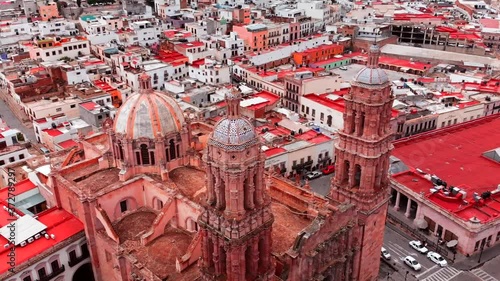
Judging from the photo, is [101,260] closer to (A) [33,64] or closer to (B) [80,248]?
(B) [80,248]

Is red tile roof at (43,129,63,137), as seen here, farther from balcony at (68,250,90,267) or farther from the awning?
the awning

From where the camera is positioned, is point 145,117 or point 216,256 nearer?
point 216,256

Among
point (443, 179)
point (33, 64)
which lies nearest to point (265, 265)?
point (443, 179)

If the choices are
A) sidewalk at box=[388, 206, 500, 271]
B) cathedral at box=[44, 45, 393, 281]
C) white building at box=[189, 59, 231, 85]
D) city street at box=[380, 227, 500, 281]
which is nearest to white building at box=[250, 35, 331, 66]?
white building at box=[189, 59, 231, 85]

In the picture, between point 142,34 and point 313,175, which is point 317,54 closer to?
point 142,34

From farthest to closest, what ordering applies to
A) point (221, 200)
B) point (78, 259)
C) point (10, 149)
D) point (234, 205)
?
point (10, 149), point (78, 259), point (221, 200), point (234, 205)

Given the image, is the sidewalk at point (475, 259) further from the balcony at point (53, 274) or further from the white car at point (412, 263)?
the balcony at point (53, 274)

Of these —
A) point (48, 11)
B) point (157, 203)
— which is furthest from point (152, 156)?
point (48, 11)
